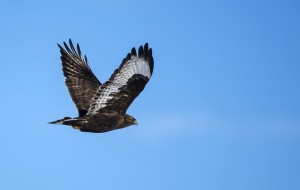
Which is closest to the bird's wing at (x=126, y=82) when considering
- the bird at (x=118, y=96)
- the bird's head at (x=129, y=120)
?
the bird at (x=118, y=96)

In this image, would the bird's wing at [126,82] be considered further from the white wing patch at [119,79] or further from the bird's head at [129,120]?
the bird's head at [129,120]

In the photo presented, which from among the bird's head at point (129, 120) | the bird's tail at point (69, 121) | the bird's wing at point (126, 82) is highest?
the bird's wing at point (126, 82)

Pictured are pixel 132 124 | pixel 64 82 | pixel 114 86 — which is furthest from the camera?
pixel 64 82

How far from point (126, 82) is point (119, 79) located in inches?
7.6

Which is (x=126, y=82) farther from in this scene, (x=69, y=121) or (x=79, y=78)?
(x=79, y=78)

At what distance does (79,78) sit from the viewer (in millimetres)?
19000

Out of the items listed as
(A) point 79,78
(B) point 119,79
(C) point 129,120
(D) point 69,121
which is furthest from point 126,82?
(A) point 79,78

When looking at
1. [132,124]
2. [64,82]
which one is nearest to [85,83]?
[64,82]

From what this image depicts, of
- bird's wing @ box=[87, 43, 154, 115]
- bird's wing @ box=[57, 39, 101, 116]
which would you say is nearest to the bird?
bird's wing @ box=[87, 43, 154, 115]

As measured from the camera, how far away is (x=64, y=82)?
18.8 metres

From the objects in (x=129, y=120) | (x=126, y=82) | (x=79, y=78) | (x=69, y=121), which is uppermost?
(x=79, y=78)

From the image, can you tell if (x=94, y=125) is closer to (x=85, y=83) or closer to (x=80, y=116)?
(x=80, y=116)

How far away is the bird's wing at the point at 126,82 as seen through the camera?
52.7 ft

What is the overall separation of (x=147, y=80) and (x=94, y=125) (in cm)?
180
